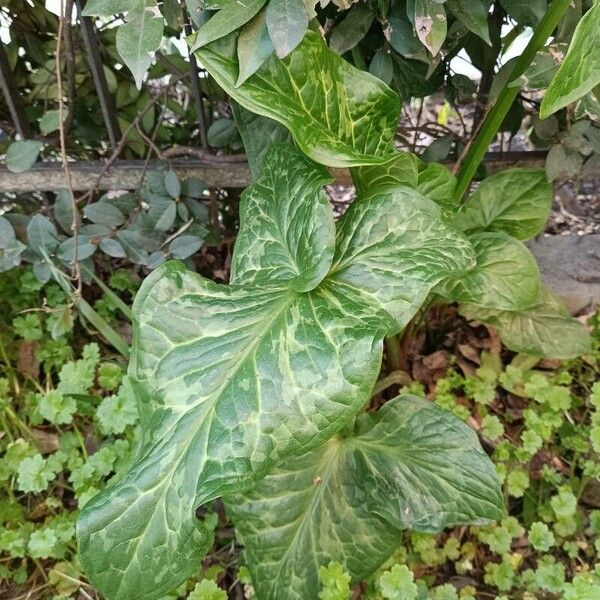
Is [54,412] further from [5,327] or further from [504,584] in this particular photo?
[504,584]

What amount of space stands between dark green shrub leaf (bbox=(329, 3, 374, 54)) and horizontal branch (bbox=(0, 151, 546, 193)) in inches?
17.3

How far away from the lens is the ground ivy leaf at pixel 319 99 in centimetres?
93

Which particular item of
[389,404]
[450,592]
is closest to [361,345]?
[389,404]

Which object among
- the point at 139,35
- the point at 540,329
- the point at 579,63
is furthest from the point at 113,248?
the point at 579,63

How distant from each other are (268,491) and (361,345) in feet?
1.55

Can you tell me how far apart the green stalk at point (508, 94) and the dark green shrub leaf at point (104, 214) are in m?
0.76

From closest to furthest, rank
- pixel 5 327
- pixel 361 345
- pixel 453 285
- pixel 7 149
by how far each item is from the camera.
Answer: pixel 361 345 < pixel 453 285 < pixel 7 149 < pixel 5 327

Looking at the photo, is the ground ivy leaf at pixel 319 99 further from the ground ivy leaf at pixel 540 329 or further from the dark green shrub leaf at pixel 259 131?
the ground ivy leaf at pixel 540 329

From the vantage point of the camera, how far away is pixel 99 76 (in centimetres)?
138

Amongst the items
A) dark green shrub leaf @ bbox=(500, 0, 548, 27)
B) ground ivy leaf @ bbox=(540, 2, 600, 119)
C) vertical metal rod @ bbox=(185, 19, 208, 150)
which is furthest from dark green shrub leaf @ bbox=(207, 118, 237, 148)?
ground ivy leaf @ bbox=(540, 2, 600, 119)

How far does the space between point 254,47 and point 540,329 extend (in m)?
0.86

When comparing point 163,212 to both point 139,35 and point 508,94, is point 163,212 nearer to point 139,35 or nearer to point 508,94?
point 139,35

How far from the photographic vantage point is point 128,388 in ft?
4.65

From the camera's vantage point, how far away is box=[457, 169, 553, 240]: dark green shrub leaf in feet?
4.56
